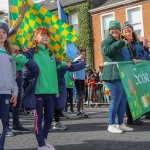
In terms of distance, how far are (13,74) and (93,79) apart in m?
11.2

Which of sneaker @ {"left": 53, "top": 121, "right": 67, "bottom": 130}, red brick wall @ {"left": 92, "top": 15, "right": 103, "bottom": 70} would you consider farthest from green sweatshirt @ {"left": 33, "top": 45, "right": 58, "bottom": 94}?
red brick wall @ {"left": 92, "top": 15, "right": 103, "bottom": 70}

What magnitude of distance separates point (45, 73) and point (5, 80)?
1.97 feet

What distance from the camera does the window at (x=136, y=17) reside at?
26.8 m

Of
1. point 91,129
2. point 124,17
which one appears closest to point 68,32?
point 91,129

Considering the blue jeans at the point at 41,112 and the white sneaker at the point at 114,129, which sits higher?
the blue jeans at the point at 41,112

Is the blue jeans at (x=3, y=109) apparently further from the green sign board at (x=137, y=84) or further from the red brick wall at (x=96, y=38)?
the red brick wall at (x=96, y=38)

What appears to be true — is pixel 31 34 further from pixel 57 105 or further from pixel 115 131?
pixel 115 131

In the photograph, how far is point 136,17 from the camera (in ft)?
88.9

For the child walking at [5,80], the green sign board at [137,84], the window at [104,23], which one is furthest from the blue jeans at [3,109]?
the window at [104,23]

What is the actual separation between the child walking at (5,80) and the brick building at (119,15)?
22661 mm

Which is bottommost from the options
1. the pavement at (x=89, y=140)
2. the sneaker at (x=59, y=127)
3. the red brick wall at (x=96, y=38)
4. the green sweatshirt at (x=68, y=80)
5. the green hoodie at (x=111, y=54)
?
the pavement at (x=89, y=140)

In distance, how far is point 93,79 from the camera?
1560 cm

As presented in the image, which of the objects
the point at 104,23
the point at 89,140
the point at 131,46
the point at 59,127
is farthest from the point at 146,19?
the point at 89,140

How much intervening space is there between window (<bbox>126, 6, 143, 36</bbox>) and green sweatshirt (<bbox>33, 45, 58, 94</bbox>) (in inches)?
886
